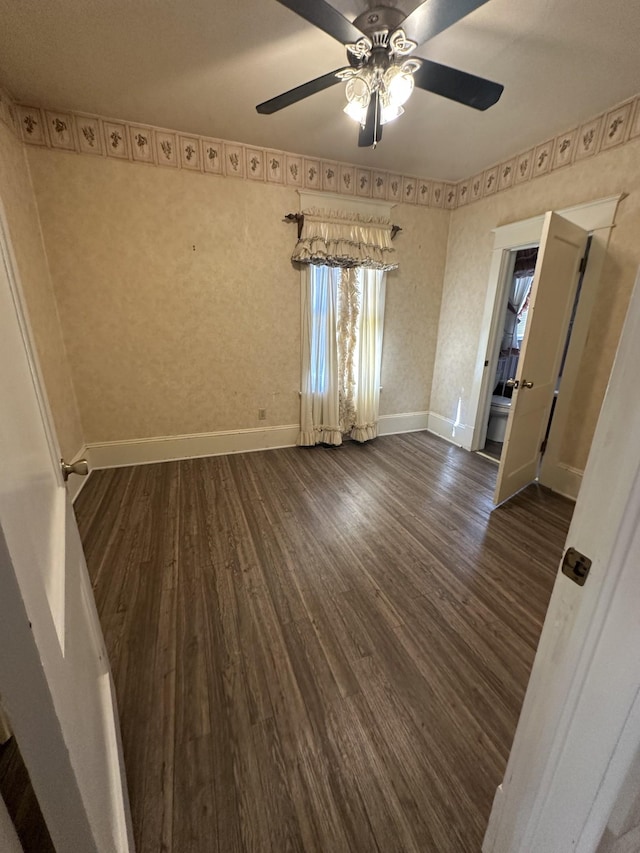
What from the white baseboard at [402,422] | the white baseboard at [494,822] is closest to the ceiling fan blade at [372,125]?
the white baseboard at [494,822]

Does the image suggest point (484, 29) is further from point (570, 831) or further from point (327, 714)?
point (327, 714)

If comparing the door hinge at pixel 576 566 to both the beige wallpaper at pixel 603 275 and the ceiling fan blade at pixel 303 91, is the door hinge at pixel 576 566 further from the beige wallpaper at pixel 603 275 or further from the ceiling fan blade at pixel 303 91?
the beige wallpaper at pixel 603 275

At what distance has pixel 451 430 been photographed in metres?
3.80

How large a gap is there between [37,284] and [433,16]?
8.56 ft

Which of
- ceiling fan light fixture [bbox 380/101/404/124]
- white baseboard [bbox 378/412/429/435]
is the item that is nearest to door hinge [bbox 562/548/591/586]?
ceiling fan light fixture [bbox 380/101/404/124]

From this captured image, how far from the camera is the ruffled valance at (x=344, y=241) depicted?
117 inches

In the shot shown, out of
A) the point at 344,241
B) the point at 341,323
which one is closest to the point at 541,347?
→ the point at 341,323

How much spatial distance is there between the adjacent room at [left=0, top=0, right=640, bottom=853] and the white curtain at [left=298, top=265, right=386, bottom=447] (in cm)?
3

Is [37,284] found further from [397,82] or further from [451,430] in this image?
[451,430]

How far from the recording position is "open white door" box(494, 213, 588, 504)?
217cm

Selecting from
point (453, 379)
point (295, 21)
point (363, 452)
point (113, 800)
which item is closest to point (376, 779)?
point (113, 800)

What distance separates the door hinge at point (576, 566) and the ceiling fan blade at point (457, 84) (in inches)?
72.5

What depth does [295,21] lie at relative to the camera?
5.03ft

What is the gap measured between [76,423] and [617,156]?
14.2ft
